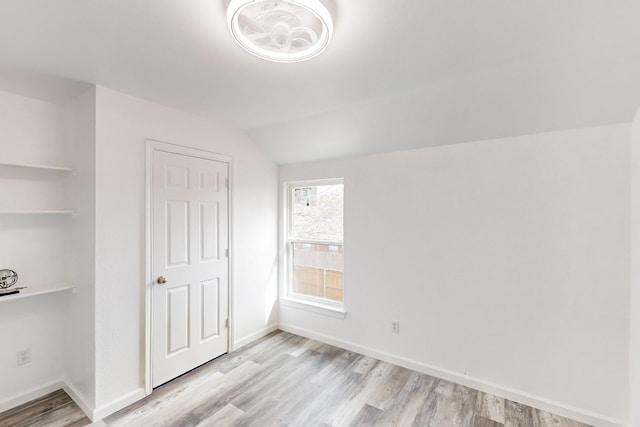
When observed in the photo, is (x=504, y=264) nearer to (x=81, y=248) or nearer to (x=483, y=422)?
(x=483, y=422)

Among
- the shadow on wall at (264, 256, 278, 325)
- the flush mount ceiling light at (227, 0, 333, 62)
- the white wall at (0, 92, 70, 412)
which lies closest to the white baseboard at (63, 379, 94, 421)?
the white wall at (0, 92, 70, 412)

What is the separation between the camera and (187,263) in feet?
8.74

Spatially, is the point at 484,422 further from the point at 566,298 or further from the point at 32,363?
the point at 32,363

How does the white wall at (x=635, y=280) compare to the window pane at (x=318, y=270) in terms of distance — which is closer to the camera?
the white wall at (x=635, y=280)

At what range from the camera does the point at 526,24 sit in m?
1.38

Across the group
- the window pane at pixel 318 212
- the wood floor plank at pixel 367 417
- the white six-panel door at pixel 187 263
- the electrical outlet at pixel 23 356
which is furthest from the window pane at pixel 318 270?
the electrical outlet at pixel 23 356

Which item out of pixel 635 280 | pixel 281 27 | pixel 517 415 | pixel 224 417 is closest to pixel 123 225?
pixel 224 417

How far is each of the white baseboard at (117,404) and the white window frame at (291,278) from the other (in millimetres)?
1709

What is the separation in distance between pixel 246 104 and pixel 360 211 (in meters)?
1.51

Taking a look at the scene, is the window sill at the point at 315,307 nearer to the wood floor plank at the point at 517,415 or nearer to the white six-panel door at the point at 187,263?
the white six-panel door at the point at 187,263

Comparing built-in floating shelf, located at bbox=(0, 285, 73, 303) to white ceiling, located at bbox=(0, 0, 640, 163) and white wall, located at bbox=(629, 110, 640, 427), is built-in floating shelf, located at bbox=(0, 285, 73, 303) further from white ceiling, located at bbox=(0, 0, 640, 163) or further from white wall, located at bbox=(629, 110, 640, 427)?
white wall, located at bbox=(629, 110, 640, 427)

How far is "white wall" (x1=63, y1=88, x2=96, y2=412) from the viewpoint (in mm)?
2121

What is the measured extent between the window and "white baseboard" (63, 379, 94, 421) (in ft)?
6.87

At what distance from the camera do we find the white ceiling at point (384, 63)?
1322 millimetres
